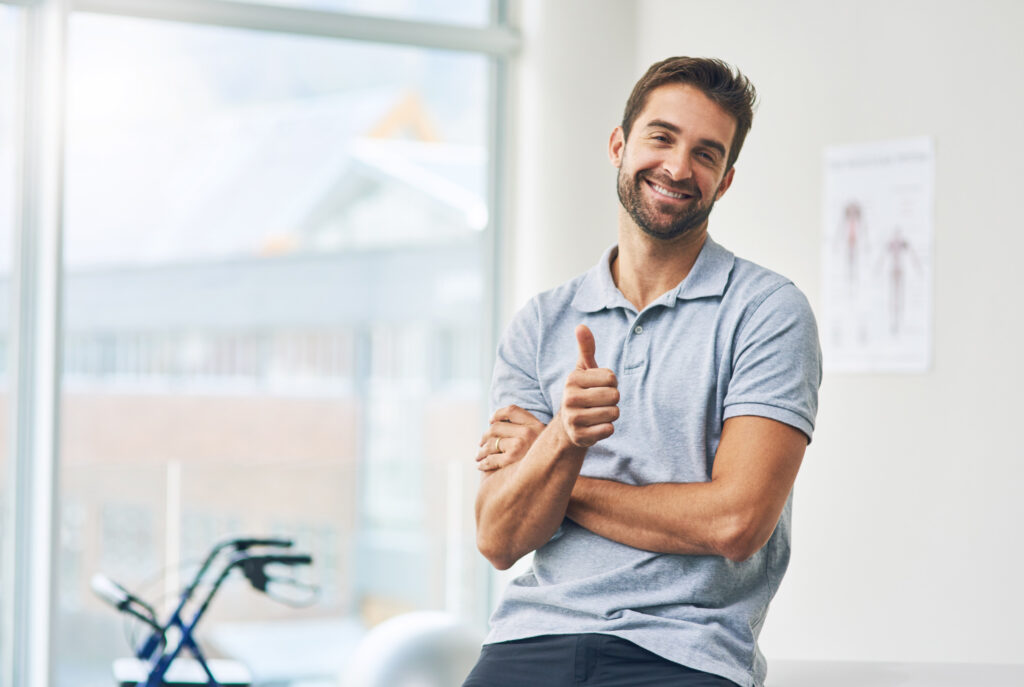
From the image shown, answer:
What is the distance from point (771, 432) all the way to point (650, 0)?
8.32 ft

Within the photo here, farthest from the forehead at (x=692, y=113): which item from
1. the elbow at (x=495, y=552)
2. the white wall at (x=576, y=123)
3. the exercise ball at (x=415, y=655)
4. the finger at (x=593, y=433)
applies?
the white wall at (x=576, y=123)

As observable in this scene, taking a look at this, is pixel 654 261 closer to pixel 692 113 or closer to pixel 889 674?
pixel 692 113

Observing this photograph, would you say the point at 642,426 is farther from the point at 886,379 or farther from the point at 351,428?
the point at 351,428

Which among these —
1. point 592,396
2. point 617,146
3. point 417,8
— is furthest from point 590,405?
point 417,8

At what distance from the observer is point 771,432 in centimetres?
159

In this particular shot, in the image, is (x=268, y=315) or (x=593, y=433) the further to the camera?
(x=268, y=315)

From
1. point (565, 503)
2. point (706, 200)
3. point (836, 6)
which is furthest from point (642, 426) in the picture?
point (836, 6)

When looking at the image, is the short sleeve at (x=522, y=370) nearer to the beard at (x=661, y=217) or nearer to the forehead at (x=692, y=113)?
the beard at (x=661, y=217)

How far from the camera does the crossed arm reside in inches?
60.9

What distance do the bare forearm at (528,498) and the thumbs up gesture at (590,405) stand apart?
0.05 meters

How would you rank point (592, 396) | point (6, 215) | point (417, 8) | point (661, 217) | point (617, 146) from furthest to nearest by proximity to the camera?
1. point (417, 8)
2. point (6, 215)
3. point (617, 146)
4. point (661, 217)
5. point (592, 396)

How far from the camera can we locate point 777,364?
162 cm

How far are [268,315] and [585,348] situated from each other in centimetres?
235

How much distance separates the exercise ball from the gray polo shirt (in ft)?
3.85
